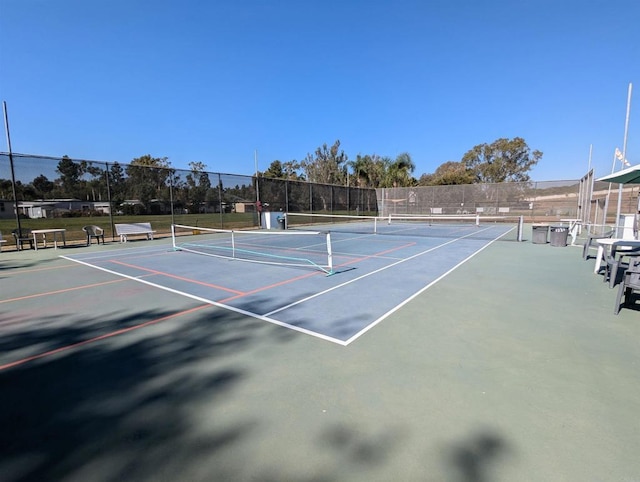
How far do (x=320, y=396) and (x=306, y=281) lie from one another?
4.04 meters

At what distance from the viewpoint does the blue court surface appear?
454 cm

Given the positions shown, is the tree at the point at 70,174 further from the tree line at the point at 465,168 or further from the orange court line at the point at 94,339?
the tree line at the point at 465,168

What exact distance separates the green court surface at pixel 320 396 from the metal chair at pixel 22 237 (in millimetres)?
9568

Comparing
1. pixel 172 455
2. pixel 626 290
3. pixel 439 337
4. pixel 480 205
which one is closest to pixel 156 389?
pixel 172 455

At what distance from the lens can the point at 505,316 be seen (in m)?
4.58

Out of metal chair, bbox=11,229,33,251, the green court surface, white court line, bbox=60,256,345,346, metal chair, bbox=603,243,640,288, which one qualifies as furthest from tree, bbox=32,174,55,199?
metal chair, bbox=603,243,640,288

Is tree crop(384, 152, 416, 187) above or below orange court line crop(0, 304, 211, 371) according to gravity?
above

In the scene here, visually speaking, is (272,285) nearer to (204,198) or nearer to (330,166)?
(204,198)

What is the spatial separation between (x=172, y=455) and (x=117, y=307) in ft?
12.7

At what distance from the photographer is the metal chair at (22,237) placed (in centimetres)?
1185

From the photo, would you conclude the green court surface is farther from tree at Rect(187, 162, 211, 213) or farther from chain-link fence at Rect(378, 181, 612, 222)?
chain-link fence at Rect(378, 181, 612, 222)

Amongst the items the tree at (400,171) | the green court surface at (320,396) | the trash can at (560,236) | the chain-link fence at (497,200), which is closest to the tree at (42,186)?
the green court surface at (320,396)

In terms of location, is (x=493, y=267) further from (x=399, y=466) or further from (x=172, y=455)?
(x=172, y=455)

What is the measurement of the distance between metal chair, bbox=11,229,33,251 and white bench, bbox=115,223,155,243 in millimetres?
3051
